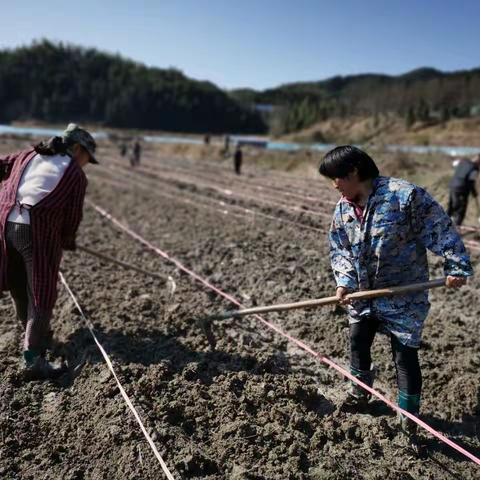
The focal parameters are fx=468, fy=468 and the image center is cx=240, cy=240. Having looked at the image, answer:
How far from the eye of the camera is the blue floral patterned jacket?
7.42 ft

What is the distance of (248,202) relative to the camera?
403 inches

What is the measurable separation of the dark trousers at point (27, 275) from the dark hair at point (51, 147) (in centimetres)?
51

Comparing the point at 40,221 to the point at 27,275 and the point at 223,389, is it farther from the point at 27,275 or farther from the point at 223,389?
the point at 223,389

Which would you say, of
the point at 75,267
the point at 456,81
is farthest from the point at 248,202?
the point at 456,81

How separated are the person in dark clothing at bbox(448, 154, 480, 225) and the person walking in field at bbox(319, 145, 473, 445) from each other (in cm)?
616

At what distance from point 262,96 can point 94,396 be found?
407ft

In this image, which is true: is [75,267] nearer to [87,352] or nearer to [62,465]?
[87,352]

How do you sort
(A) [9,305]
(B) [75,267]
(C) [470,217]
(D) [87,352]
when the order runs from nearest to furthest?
(D) [87,352] → (A) [9,305] → (B) [75,267] → (C) [470,217]

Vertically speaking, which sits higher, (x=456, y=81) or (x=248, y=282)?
(x=456, y=81)

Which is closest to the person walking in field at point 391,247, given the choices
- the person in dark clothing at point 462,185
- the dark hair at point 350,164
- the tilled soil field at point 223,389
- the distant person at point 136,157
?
the dark hair at point 350,164

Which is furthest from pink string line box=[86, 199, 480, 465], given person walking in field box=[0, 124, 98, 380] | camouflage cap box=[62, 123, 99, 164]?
camouflage cap box=[62, 123, 99, 164]

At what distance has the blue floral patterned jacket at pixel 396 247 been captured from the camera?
89.0 inches

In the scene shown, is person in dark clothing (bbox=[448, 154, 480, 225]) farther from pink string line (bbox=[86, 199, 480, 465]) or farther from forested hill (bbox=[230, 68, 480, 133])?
forested hill (bbox=[230, 68, 480, 133])

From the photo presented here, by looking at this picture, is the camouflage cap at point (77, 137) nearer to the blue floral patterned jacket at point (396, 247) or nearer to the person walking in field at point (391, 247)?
the person walking in field at point (391, 247)
